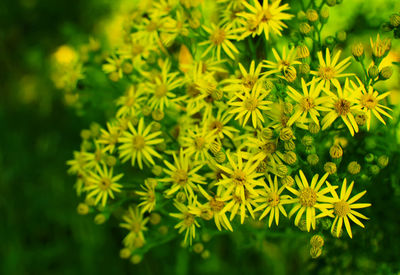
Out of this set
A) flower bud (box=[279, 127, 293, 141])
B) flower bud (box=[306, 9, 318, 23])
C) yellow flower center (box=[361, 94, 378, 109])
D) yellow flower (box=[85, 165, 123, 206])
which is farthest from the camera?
yellow flower (box=[85, 165, 123, 206])

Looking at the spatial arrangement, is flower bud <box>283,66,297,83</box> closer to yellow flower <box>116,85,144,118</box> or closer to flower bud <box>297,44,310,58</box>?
flower bud <box>297,44,310,58</box>

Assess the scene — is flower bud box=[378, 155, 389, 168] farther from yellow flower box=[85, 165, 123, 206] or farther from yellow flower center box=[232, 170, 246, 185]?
yellow flower box=[85, 165, 123, 206]

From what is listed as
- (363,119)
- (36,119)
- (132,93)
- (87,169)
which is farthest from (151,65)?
(36,119)

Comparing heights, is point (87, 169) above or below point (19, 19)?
below

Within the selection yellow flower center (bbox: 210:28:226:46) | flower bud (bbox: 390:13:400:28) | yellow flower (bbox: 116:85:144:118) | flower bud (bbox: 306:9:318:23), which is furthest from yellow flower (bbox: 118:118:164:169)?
flower bud (bbox: 390:13:400:28)

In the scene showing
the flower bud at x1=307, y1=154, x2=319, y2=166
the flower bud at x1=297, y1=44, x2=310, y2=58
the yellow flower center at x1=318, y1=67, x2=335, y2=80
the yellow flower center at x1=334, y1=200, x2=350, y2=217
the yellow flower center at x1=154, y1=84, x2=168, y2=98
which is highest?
the yellow flower center at x1=154, y1=84, x2=168, y2=98

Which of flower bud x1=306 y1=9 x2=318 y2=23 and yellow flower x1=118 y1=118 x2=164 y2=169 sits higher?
flower bud x1=306 y1=9 x2=318 y2=23

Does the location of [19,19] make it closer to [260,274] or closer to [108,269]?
[108,269]

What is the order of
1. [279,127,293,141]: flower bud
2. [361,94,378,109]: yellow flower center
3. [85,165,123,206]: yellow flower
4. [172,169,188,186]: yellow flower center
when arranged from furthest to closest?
[85,165,123,206]: yellow flower
[172,169,188,186]: yellow flower center
[361,94,378,109]: yellow flower center
[279,127,293,141]: flower bud

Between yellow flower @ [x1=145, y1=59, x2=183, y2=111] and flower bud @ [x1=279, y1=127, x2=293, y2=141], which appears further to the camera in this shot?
yellow flower @ [x1=145, y1=59, x2=183, y2=111]
